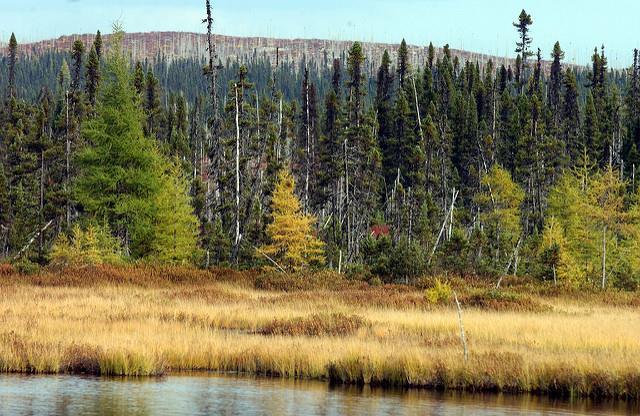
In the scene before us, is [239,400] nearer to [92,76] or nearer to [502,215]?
[502,215]

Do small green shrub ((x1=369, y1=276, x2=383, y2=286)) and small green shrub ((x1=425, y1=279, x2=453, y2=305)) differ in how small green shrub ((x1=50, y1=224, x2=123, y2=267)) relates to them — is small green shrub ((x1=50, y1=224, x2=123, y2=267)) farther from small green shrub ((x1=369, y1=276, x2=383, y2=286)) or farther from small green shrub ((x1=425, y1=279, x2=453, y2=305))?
small green shrub ((x1=425, y1=279, x2=453, y2=305))

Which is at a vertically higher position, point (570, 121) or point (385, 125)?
point (570, 121)

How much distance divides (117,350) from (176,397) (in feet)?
10.9

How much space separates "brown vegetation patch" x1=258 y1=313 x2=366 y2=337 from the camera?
79.4 ft

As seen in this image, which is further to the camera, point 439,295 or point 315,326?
point 439,295

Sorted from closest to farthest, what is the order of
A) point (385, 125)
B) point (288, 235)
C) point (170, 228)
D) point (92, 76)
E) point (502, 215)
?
point (288, 235), point (170, 228), point (502, 215), point (92, 76), point (385, 125)

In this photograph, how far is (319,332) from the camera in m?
24.1

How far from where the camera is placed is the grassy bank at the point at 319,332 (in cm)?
1883

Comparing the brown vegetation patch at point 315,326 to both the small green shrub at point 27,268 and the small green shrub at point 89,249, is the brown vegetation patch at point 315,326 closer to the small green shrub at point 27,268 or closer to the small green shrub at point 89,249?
the small green shrub at point 27,268

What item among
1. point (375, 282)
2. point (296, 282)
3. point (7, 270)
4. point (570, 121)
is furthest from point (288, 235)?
point (570, 121)

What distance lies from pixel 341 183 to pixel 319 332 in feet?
184

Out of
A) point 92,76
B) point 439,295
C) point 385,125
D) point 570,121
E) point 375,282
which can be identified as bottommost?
point 375,282

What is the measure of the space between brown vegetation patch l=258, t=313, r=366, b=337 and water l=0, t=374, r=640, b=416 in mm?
5098

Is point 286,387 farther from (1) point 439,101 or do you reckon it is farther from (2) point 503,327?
(1) point 439,101
